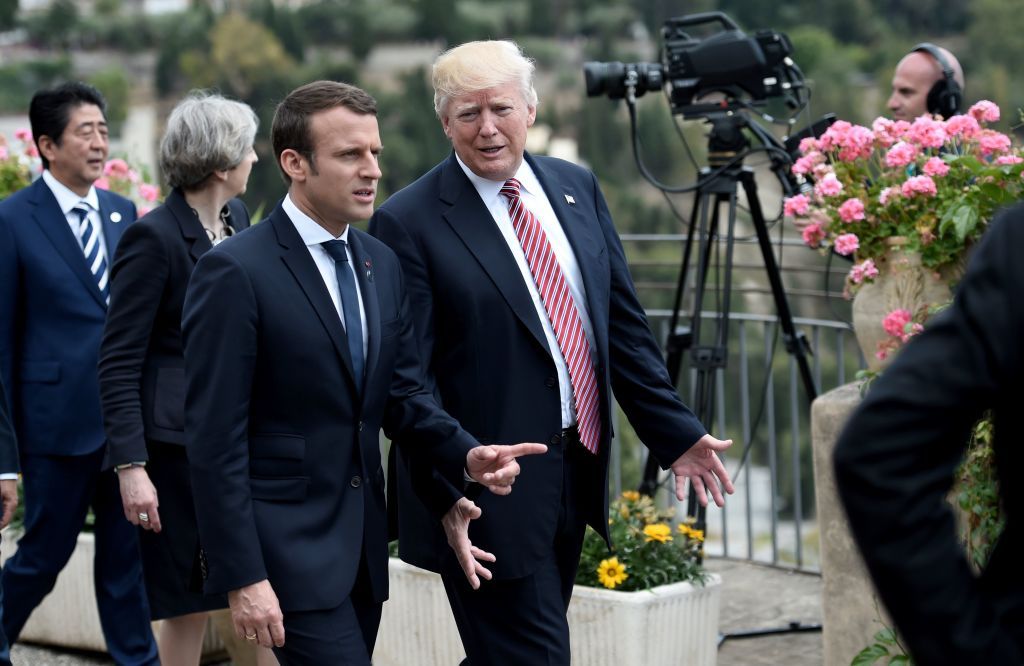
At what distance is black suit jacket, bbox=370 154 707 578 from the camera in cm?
283

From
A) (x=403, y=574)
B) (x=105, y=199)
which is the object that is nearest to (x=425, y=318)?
(x=403, y=574)

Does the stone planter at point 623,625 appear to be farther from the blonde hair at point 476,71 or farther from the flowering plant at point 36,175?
the flowering plant at point 36,175

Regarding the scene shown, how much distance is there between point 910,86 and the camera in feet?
15.0

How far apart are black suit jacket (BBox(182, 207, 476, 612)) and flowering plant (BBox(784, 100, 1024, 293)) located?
1458mm

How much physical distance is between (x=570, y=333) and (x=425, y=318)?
0.92 feet

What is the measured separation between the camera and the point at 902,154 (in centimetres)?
370

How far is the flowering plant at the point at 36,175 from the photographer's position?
5.29m

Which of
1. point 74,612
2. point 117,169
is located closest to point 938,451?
point 74,612

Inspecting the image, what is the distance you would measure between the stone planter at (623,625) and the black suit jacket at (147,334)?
35.6 inches

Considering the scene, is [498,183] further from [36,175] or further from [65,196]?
[36,175]

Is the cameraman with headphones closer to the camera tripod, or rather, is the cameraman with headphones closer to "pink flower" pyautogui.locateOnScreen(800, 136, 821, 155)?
the camera tripod

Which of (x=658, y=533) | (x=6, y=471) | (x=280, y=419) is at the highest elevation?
(x=280, y=419)

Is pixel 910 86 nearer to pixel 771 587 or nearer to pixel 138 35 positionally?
pixel 771 587

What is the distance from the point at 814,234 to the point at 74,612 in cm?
248
